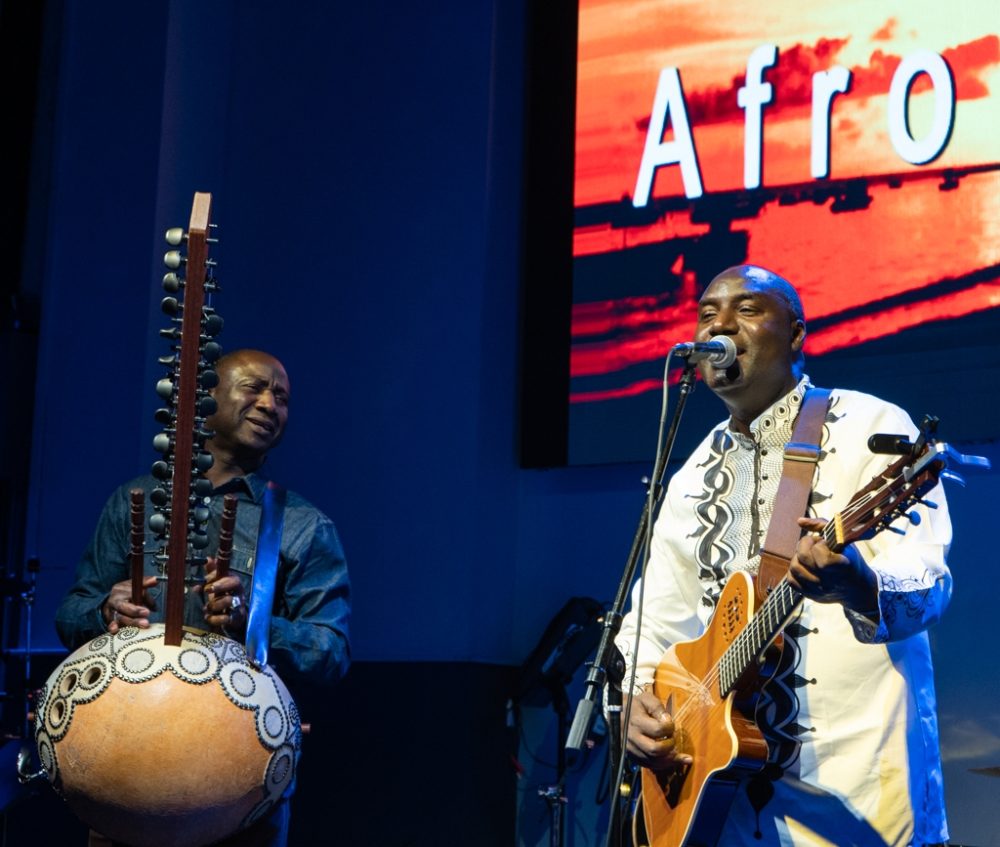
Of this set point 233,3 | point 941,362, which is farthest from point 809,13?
point 233,3

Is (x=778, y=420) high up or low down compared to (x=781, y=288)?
down

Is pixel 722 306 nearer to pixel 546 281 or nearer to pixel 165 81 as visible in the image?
pixel 546 281

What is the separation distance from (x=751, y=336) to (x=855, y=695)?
1.01 meters

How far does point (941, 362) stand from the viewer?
4.88 metres

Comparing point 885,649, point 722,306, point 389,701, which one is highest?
point 722,306

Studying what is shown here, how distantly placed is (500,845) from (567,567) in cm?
127

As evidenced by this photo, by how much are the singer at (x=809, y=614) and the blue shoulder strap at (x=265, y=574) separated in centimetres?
97

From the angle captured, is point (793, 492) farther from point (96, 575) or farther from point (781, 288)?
point (96, 575)

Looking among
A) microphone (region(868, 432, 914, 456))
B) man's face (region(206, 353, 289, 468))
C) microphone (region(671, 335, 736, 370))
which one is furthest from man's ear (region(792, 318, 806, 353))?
man's face (region(206, 353, 289, 468))

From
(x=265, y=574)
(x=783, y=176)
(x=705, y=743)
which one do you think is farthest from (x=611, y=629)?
(x=783, y=176)

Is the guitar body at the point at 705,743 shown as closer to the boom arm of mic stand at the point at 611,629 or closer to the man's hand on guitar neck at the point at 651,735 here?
the man's hand on guitar neck at the point at 651,735

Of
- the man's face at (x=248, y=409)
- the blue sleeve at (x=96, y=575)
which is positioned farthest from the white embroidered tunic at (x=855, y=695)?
the blue sleeve at (x=96, y=575)

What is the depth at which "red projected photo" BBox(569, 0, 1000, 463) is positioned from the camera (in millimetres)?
4910

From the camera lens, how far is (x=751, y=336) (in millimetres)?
3549
